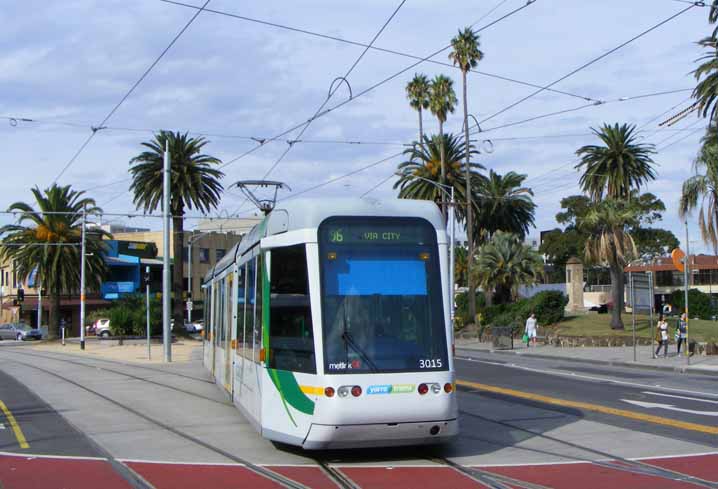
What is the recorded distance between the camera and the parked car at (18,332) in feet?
222

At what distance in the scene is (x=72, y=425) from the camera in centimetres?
1458

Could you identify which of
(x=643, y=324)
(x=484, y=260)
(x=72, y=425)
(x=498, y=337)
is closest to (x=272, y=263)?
(x=72, y=425)

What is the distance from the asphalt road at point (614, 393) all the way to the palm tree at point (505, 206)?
4448cm

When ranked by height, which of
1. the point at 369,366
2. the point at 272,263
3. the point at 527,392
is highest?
the point at 272,263

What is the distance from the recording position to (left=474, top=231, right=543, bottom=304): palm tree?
183 feet

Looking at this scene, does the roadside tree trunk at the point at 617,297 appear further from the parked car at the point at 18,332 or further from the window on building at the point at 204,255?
the window on building at the point at 204,255

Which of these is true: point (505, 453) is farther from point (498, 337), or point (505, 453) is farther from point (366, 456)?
point (498, 337)

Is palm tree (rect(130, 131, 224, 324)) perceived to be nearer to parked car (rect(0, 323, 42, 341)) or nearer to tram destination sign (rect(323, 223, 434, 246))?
parked car (rect(0, 323, 42, 341))

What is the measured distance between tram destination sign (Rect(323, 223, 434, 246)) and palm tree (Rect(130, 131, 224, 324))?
145 feet

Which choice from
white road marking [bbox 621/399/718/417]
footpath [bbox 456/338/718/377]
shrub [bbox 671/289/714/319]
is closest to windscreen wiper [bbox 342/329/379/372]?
white road marking [bbox 621/399/718/417]

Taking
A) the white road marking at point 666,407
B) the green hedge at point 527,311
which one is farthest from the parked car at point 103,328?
the white road marking at point 666,407

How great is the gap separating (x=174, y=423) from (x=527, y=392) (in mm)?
8712

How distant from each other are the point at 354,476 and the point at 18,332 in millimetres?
65124

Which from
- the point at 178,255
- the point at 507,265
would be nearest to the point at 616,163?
the point at 507,265
